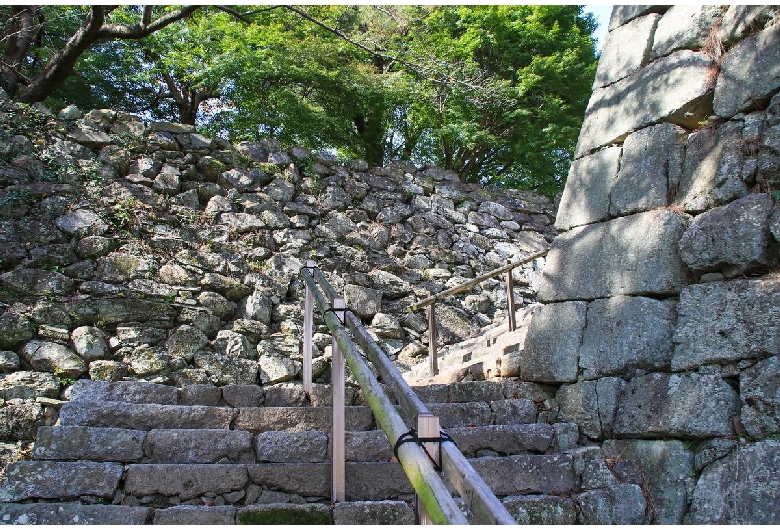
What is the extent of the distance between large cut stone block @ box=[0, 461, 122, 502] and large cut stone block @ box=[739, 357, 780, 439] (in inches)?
125

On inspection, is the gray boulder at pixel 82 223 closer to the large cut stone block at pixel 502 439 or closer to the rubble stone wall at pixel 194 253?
the rubble stone wall at pixel 194 253

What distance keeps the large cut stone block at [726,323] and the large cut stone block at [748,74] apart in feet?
3.63

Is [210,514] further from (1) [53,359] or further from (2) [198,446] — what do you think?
(1) [53,359]

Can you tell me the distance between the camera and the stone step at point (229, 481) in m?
2.69

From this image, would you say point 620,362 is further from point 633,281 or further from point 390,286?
point 390,286

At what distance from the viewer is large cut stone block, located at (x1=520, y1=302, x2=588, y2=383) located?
3.82 meters

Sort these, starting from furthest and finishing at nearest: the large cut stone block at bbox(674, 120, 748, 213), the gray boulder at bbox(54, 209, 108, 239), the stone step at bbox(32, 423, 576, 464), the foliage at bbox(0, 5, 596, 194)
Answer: the foliage at bbox(0, 5, 596, 194) < the gray boulder at bbox(54, 209, 108, 239) < the large cut stone block at bbox(674, 120, 748, 213) < the stone step at bbox(32, 423, 576, 464)

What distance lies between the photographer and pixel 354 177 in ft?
29.8

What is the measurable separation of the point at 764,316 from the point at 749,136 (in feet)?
3.55

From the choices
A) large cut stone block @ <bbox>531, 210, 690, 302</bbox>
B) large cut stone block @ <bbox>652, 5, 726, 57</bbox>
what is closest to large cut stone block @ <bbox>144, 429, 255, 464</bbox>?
large cut stone block @ <bbox>531, 210, 690, 302</bbox>

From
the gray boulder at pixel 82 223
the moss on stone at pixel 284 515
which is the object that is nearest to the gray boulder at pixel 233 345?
the gray boulder at pixel 82 223

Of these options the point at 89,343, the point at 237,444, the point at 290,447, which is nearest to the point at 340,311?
the point at 290,447

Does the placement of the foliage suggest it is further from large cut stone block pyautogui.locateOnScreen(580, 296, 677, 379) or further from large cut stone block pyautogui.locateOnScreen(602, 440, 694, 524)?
large cut stone block pyautogui.locateOnScreen(602, 440, 694, 524)

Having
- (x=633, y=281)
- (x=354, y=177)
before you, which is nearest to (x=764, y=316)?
(x=633, y=281)
